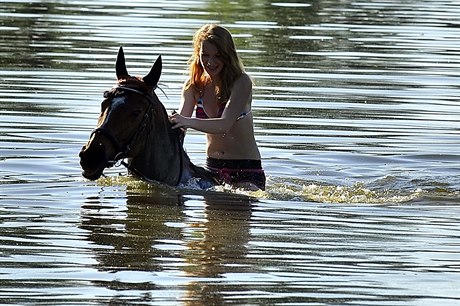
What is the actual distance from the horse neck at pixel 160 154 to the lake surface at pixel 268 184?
0.53 ft

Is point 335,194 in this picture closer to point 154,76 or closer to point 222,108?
point 222,108

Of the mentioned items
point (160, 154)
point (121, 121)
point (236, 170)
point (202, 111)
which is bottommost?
point (236, 170)

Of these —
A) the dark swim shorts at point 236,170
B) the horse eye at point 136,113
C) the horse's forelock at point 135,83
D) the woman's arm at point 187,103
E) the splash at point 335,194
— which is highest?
the horse's forelock at point 135,83

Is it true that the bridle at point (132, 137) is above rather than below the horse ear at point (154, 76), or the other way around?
below

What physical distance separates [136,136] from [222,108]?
4.19 feet

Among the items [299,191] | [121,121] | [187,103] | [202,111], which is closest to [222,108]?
[202,111]

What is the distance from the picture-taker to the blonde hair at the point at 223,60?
1135 cm

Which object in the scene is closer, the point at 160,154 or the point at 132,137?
the point at 132,137

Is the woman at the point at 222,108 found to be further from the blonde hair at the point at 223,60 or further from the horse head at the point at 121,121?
the horse head at the point at 121,121

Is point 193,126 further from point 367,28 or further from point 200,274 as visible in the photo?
point 367,28

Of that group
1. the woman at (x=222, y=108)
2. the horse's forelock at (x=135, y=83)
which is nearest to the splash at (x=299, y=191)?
the woman at (x=222, y=108)

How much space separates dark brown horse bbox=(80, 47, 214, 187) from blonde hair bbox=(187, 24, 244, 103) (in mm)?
606

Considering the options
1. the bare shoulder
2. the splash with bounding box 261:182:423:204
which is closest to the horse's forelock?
the bare shoulder

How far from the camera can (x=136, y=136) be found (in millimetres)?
10688
